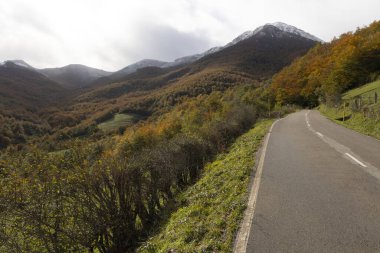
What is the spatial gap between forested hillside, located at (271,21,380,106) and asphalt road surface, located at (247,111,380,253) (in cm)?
2896

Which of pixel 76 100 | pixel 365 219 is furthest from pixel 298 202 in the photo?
pixel 76 100

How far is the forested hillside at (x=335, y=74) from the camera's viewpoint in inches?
2153

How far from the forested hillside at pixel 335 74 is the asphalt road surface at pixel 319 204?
95.0 feet

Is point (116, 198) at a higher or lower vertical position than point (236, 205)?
lower

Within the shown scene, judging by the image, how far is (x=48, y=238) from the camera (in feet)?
28.1

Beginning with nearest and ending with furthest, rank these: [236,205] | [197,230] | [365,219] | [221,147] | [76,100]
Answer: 1. [365,219]
2. [197,230]
3. [236,205]
4. [221,147]
5. [76,100]

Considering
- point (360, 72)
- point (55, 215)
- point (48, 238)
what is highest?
point (360, 72)

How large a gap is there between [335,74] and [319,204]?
188 ft

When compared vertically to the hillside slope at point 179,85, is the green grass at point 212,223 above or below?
below

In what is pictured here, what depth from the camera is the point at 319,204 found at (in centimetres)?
641

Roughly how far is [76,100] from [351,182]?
173370mm

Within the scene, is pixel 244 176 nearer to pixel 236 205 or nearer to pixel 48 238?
pixel 236 205

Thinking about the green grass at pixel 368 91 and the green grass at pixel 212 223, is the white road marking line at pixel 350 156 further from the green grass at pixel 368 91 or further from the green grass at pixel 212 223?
the green grass at pixel 368 91

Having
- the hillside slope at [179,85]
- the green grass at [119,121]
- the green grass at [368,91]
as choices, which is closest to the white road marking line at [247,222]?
the green grass at [368,91]
